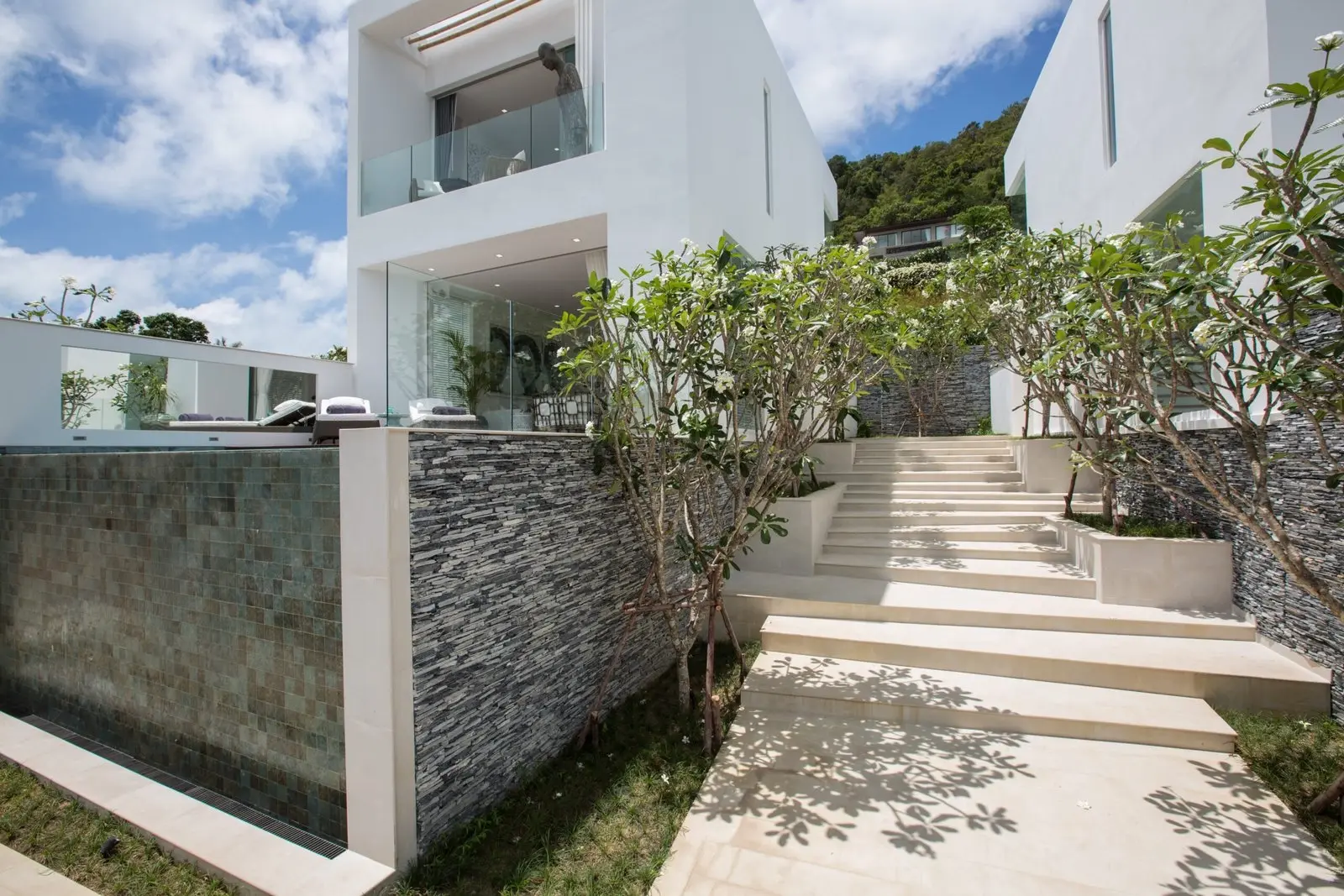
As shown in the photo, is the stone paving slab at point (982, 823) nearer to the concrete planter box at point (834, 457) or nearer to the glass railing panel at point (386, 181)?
the concrete planter box at point (834, 457)

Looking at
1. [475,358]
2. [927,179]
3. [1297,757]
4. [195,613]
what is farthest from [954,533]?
[927,179]

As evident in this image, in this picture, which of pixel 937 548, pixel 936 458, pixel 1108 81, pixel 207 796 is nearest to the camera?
pixel 207 796

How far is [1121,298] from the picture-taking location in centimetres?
291

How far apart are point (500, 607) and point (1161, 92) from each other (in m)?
6.96

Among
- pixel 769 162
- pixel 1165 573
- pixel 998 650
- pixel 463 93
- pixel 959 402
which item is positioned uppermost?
pixel 463 93

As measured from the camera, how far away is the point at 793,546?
5250mm

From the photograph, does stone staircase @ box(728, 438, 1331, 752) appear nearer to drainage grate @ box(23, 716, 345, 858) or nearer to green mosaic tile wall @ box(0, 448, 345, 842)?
drainage grate @ box(23, 716, 345, 858)

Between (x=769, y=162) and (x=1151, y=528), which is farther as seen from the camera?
(x=769, y=162)

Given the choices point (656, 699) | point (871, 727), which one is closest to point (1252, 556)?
point (871, 727)

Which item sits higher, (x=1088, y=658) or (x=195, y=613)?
(x=195, y=613)

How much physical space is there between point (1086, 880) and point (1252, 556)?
296 cm

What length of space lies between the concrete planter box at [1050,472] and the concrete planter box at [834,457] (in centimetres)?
207

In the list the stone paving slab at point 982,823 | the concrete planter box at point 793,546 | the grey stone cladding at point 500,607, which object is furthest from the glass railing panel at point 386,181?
the stone paving slab at point 982,823

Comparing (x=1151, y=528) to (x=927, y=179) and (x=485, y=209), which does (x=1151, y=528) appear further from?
(x=927, y=179)
